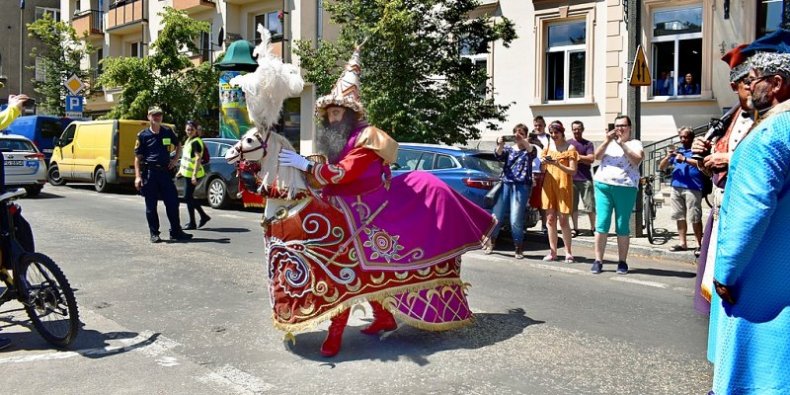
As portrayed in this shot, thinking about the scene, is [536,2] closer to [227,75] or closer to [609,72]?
[609,72]

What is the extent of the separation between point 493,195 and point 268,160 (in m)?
5.66

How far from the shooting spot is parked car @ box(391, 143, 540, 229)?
10227 millimetres

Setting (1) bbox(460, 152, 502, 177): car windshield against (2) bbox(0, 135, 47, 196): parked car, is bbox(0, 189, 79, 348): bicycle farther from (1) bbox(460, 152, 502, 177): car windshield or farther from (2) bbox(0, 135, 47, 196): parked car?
(2) bbox(0, 135, 47, 196): parked car

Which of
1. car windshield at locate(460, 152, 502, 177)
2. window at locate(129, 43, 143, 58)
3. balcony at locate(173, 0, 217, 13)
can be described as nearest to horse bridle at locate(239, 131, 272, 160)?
car windshield at locate(460, 152, 502, 177)

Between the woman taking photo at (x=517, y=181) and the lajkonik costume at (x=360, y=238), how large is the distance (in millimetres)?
4258

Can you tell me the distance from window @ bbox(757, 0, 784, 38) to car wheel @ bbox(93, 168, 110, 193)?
16.5 metres

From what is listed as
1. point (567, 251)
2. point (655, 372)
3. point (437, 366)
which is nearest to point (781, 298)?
point (655, 372)

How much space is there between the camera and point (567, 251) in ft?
30.6

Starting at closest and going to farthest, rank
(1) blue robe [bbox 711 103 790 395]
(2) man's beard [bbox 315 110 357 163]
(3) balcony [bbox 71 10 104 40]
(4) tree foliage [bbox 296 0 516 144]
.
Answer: (1) blue robe [bbox 711 103 790 395] → (2) man's beard [bbox 315 110 357 163] → (4) tree foliage [bbox 296 0 516 144] → (3) balcony [bbox 71 10 104 40]

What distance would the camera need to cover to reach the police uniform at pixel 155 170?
33.3 feet

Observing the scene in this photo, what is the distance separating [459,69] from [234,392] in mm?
12365

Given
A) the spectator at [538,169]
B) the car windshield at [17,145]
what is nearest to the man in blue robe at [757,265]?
the spectator at [538,169]

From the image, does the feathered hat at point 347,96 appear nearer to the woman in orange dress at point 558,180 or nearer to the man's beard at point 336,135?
the man's beard at point 336,135

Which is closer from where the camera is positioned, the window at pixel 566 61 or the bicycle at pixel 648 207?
the bicycle at pixel 648 207
